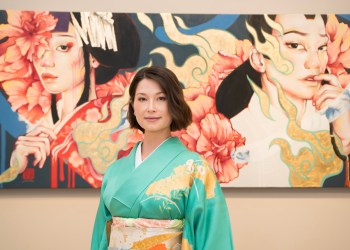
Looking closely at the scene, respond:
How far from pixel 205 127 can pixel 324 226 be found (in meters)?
0.84

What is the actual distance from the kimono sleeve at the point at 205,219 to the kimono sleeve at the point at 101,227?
0.32 meters

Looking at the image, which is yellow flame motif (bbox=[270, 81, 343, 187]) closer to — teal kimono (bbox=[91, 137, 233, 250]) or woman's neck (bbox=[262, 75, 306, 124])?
woman's neck (bbox=[262, 75, 306, 124])

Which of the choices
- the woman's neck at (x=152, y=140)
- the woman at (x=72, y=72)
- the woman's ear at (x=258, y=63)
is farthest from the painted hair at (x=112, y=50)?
the woman's neck at (x=152, y=140)

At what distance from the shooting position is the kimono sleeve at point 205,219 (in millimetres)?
1415

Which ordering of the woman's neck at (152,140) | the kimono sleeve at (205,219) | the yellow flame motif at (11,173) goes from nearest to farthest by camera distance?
the kimono sleeve at (205,219) < the woman's neck at (152,140) < the yellow flame motif at (11,173)

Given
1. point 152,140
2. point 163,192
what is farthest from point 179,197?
point 152,140

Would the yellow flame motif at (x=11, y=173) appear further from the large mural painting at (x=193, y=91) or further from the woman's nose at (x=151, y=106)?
the woman's nose at (x=151, y=106)

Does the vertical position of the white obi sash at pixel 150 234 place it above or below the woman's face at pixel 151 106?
below

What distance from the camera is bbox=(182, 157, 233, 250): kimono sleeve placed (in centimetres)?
142

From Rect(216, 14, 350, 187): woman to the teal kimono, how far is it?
0.86m

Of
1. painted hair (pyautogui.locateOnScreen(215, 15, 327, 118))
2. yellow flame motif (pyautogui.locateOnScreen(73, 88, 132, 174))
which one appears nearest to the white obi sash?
yellow flame motif (pyautogui.locateOnScreen(73, 88, 132, 174))

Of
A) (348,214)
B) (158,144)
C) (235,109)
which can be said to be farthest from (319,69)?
(158,144)

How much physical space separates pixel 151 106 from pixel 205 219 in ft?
1.36

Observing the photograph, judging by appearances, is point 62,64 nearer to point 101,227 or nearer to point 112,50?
point 112,50
